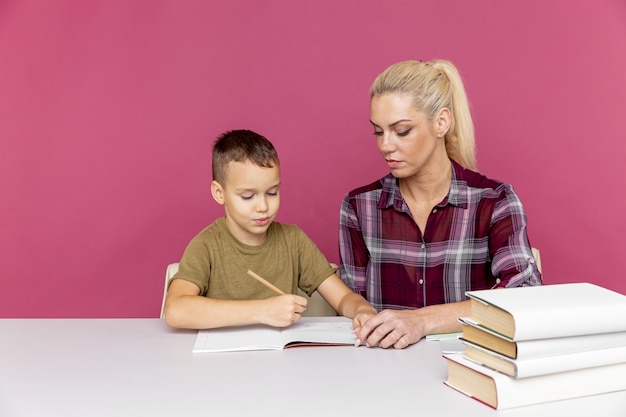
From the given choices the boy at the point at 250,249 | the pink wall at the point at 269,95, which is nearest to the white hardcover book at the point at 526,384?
the boy at the point at 250,249

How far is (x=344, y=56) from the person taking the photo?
3.25 meters

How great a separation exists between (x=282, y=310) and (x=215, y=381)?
13.8 inches

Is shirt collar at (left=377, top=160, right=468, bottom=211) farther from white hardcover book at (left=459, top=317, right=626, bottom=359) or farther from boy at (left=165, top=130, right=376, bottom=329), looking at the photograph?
white hardcover book at (left=459, top=317, right=626, bottom=359)

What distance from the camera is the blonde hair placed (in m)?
2.30

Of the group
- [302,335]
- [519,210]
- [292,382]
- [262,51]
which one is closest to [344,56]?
[262,51]

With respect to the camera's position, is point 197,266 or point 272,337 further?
point 197,266

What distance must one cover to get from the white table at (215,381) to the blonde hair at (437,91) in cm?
83

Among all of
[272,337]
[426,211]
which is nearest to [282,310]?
[272,337]

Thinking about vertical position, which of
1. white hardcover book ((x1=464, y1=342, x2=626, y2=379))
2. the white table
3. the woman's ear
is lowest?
the white table

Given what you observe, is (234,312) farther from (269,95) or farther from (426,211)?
(269,95)

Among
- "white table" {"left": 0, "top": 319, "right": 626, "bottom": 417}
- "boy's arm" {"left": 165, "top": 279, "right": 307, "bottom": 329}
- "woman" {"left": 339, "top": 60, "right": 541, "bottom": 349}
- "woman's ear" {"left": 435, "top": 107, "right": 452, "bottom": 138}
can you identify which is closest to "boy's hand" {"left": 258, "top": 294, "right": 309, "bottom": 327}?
"boy's arm" {"left": 165, "top": 279, "right": 307, "bottom": 329}

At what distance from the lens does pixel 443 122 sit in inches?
93.9

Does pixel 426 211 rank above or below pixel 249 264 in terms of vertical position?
above

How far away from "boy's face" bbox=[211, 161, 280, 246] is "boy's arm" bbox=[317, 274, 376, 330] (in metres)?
0.27
